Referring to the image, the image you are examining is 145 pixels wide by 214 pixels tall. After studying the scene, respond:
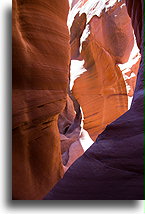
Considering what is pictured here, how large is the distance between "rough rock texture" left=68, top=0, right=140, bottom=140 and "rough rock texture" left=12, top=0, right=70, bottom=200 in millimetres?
2790

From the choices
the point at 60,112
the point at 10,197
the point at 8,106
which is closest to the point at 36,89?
the point at 8,106

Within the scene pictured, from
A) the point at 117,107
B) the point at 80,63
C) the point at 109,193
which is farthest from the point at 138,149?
the point at 80,63

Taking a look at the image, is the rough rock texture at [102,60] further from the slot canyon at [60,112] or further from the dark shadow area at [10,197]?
the dark shadow area at [10,197]

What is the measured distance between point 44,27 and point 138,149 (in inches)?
68.4

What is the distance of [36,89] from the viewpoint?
1955mm

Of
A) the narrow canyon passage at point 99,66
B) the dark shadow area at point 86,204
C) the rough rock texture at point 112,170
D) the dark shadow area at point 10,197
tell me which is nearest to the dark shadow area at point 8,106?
the dark shadow area at point 10,197

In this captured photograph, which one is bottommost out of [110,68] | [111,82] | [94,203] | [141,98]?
[111,82]

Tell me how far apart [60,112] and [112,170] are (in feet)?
5.72

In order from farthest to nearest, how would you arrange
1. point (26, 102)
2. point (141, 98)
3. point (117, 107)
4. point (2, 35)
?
point (117, 107)
point (26, 102)
point (2, 35)
point (141, 98)

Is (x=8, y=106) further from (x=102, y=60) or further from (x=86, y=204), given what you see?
(x=102, y=60)

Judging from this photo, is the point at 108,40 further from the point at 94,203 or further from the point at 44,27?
the point at 94,203

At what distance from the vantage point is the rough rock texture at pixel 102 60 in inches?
197

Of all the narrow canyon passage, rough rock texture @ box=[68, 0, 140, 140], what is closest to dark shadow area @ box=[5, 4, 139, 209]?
the narrow canyon passage

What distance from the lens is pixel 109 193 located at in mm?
1045
